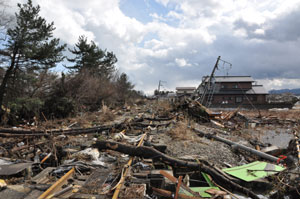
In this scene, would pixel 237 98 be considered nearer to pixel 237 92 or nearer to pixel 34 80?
pixel 237 92

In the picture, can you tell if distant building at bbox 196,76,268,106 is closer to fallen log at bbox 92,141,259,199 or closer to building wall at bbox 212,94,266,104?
building wall at bbox 212,94,266,104

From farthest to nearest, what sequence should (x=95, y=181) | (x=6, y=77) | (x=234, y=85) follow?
(x=234, y=85) < (x=6, y=77) < (x=95, y=181)

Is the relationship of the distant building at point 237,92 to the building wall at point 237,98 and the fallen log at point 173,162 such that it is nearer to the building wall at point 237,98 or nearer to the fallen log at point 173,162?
the building wall at point 237,98

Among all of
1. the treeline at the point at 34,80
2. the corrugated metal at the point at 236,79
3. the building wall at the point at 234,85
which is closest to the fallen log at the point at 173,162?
the treeline at the point at 34,80

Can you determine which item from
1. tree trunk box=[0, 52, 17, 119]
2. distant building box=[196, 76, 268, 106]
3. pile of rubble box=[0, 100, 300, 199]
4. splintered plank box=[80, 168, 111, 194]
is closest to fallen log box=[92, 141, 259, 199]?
pile of rubble box=[0, 100, 300, 199]

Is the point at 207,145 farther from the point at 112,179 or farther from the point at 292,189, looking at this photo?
the point at 112,179

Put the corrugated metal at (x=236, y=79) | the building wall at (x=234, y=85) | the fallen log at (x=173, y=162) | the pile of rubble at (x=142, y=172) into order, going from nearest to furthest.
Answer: the pile of rubble at (x=142, y=172) < the fallen log at (x=173, y=162) < the building wall at (x=234, y=85) < the corrugated metal at (x=236, y=79)

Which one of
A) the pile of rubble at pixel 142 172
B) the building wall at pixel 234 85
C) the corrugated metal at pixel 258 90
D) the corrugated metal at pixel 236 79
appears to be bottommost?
the pile of rubble at pixel 142 172

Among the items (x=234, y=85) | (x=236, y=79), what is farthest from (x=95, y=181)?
(x=236, y=79)

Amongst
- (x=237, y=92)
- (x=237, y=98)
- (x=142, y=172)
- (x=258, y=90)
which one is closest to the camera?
(x=142, y=172)

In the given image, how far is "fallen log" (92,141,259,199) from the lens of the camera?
14.4ft

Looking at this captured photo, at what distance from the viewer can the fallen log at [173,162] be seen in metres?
4.38

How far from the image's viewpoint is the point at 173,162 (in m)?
5.02

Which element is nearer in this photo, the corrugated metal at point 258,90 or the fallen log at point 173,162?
the fallen log at point 173,162
